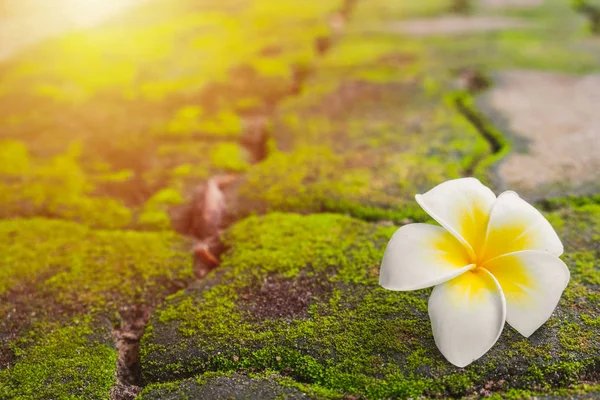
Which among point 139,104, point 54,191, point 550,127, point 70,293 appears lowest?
point 550,127

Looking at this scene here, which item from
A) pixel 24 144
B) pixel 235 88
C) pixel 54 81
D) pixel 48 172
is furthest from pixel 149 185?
pixel 54 81

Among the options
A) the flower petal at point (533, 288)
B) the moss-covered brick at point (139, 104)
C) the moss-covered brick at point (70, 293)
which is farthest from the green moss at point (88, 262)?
the flower petal at point (533, 288)

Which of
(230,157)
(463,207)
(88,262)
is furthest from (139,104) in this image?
(463,207)

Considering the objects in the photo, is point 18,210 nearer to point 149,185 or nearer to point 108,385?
point 149,185

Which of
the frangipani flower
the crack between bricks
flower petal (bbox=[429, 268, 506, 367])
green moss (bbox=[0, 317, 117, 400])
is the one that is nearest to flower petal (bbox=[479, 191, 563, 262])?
the frangipani flower

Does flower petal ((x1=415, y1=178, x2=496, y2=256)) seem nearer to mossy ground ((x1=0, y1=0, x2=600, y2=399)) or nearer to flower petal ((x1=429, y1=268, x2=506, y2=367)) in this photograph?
flower petal ((x1=429, y1=268, x2=506, y2=367))

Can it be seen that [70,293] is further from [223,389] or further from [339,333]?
[339,333]
